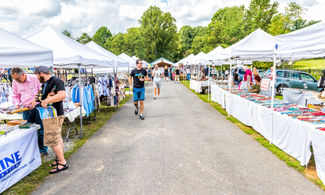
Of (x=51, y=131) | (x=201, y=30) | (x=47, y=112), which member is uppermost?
(x=201, y=30)

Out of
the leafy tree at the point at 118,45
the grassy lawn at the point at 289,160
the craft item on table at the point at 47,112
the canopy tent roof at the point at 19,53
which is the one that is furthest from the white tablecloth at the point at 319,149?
the leafy tree at the point at 118,45

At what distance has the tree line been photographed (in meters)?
30.4

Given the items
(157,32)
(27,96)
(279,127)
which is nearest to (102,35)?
(157,32)

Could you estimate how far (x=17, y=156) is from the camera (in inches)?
129

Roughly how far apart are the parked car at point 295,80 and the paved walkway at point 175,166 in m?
8.65

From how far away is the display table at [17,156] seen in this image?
3.02 metres

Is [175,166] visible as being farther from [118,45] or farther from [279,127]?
[118,45]

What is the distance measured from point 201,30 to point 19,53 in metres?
79.2

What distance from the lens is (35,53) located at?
3.79 metres

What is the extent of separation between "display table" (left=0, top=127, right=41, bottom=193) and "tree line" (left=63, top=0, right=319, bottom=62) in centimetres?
3173

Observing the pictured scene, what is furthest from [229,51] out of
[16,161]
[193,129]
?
[16,161]

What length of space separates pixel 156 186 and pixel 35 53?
3269 mm

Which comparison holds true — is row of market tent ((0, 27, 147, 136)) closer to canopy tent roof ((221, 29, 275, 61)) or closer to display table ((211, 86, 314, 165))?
canopy tent roof ((221, 29, 275, 61))

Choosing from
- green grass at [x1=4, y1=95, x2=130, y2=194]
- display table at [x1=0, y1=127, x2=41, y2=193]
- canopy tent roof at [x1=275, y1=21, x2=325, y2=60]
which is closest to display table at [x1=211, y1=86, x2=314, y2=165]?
canopy tent roof at [x1=275, y1=21, x2=325, y2=60]
